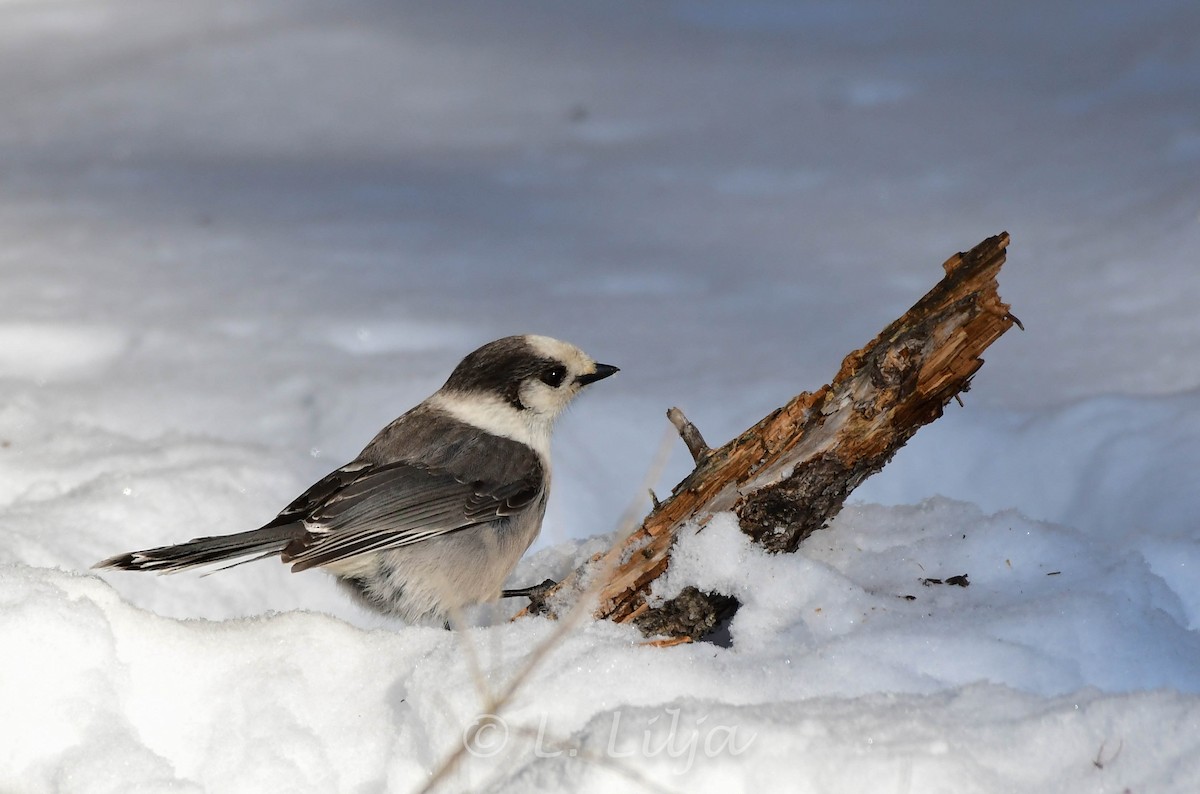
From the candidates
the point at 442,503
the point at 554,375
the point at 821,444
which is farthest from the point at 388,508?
the point at 821,444

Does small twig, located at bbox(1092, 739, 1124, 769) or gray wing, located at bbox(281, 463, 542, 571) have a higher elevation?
small twig, located at bbox(1092, 739, 1124, 769)

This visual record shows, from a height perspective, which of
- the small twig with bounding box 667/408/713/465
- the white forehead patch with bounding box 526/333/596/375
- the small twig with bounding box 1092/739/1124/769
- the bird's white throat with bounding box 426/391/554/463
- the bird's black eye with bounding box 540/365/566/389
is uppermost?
the small twig with bounding box 1092/739/1124/769

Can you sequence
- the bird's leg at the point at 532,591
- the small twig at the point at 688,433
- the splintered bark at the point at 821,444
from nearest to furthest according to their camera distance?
the splintered bark at the point at 821,444
the small twig at the point at 688,433
the bird's leg at the point at 532,591

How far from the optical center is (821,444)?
10.7ft

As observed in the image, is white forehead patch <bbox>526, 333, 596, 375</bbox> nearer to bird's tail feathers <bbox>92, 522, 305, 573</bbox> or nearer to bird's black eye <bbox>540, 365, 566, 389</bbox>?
bird's black eye <bbox>540, 365, 566, 389</bbox>

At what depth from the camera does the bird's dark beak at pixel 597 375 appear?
4336mm

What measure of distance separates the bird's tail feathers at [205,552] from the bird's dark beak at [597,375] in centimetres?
119

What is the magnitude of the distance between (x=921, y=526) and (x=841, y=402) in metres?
0.84

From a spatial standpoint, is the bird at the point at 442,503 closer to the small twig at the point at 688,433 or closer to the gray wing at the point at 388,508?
the gray wing at the point at 388,508

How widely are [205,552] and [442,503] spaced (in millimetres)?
793

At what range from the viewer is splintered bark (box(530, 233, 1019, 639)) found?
3115 mm

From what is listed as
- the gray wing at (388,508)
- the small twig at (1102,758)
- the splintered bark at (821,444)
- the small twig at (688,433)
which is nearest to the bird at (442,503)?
the gray wing at (388,508)

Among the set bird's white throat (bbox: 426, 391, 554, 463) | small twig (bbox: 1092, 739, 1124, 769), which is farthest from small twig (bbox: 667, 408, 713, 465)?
small twig (bbox: 1092, 739, 1124, 769)

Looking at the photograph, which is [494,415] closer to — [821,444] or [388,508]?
[388,508]
